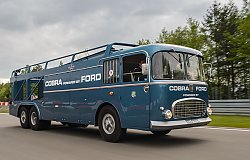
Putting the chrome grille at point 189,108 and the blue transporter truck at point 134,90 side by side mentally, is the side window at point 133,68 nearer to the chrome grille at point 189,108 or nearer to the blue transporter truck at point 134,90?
the blue transporter truck at point 134,90

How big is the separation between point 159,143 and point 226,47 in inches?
1231

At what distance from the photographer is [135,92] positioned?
853cm

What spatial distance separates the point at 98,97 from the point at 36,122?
195 inches

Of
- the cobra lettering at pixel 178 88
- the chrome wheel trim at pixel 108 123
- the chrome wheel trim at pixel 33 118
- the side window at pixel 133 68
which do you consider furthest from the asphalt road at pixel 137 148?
the chrome wheel trim at pixel 33 118

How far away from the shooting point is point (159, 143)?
886 cm

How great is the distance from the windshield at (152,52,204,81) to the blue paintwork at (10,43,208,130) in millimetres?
172

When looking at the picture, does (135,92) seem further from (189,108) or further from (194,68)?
(194,68)

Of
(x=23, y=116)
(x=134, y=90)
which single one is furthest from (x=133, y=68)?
(x=23, y=116)

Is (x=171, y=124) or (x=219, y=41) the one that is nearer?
(x=171, y=124)

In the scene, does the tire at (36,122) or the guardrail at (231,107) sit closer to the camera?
the tire at (36,122)

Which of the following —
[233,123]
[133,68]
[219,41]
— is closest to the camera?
[133,68]

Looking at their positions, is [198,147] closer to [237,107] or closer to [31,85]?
[31,85]

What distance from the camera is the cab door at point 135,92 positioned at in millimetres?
8245

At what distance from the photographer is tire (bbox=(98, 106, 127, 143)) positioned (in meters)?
9.03
